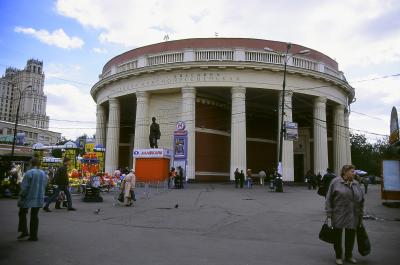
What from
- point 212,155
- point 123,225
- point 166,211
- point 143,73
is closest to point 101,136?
point 143,73

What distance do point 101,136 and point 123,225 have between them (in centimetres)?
3203

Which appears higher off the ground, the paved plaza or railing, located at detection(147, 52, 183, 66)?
railing, located at detection(147, 52, 183, 66)

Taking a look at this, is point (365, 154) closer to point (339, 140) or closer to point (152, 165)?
point (339, 140)

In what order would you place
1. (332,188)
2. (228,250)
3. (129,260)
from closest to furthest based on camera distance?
(129,260) → (332,188) → (228,250)

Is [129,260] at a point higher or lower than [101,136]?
lower

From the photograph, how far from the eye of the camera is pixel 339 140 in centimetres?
3762

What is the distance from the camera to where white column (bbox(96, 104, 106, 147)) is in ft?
132

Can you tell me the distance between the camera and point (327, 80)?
34.4 metres

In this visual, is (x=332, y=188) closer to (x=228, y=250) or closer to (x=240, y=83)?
(x=228, y=250)

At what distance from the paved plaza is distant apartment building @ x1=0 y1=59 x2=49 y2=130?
1121 inches

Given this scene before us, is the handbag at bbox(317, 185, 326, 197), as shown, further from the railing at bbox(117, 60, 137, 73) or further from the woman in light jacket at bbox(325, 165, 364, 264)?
the railing at bbox(117, 60, 137, 73)

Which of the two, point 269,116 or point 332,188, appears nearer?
point 332,188

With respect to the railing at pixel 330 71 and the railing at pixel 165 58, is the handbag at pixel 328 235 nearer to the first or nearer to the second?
the railing at pixel 165 58

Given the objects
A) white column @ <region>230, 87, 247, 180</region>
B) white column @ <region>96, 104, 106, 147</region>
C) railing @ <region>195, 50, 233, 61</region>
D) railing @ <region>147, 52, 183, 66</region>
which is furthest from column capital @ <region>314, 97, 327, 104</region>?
white column @ <region>96, 104, 106, 147</region>
